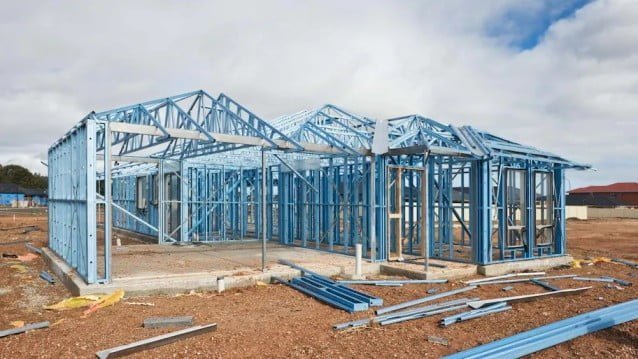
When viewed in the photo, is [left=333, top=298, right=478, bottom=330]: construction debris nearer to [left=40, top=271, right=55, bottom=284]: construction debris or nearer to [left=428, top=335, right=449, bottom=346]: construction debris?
[left=428, top=335, right=449, bottom=346]: construction debris

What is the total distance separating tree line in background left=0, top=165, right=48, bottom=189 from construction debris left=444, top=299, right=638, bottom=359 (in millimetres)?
98374

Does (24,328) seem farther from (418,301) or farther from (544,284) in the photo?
(544,284)

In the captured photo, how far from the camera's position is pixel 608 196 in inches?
2662

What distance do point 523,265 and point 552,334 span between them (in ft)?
21.6

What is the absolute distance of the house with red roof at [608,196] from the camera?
208ft

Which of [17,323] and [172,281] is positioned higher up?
[172,281]

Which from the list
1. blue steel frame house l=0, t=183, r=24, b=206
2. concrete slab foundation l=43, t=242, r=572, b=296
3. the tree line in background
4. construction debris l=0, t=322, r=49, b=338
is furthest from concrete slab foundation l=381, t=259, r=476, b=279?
the tree line in background

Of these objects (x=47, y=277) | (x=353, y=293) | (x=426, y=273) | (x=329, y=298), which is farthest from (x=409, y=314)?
(x=47, y=277)

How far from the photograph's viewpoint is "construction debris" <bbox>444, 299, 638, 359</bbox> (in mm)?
5723

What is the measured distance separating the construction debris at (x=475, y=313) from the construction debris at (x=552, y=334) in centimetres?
102

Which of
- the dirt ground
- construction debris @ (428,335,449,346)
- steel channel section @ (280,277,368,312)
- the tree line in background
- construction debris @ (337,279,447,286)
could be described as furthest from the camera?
the tree line in background

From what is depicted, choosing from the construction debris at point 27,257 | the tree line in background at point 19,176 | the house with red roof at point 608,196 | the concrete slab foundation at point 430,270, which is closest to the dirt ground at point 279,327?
the concrete slab foundation at point 430,270

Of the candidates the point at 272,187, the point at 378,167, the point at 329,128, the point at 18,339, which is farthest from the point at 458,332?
the point at 272,187

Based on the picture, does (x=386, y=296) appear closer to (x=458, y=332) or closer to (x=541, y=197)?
(x=458, y=332)
